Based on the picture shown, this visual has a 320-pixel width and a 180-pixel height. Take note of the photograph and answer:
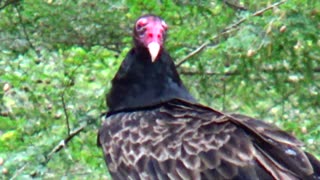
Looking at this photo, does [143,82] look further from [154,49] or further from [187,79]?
[187,79]

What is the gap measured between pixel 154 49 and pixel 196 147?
711mm

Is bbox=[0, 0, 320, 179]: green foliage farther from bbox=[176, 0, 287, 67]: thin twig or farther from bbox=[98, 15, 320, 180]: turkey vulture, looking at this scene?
bbox=[98, 15, 320, 180]: turkey vulture

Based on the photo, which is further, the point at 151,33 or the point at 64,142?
the point at 64,142

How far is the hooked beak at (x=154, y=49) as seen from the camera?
739cm

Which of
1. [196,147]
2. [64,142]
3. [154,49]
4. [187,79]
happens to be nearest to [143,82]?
[154,49]

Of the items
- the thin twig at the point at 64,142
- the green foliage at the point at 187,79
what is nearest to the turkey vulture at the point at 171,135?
the thin twig at the point at 64,142

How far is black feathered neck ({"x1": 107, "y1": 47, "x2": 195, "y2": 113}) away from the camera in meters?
7.54

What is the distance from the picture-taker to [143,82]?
7.59m

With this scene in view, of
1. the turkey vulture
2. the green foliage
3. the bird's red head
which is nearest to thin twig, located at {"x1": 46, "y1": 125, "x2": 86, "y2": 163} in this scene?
the green foliage

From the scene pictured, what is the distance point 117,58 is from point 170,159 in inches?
61.5

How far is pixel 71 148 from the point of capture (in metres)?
7.91

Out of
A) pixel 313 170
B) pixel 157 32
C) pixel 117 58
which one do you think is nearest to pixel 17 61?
pixel 117 58

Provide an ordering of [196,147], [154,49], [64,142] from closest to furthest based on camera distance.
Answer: [196,147] → [154,49] → [64,142]

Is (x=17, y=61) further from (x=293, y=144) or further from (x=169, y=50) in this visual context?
(x=293, y=144)
